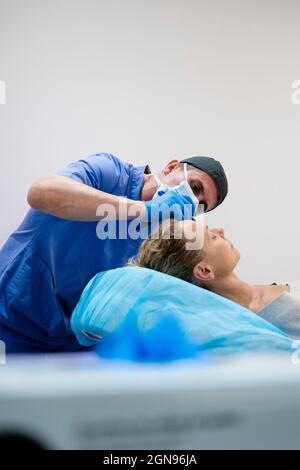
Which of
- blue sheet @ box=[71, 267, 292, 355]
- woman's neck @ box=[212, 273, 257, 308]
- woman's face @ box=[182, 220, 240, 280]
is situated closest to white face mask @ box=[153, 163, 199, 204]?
woman's face @ box=[182, 220, 240, 280]

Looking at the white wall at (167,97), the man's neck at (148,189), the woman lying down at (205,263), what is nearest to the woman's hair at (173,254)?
the woman lying down at (205,263)

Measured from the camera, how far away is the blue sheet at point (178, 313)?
0.90m

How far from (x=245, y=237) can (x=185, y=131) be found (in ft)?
1.79

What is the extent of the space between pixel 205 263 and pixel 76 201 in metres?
0.39

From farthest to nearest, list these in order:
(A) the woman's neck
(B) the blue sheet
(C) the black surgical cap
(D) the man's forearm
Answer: (C) the black surgical cap < (A) the woman's neck < (D) the man's forearm < (B) the blue sheet

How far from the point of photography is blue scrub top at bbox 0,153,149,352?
1.44 meters

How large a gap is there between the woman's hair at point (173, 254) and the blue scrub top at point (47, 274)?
0.19 metres

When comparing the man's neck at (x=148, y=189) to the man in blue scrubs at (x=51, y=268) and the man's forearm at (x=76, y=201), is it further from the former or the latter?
the man's forearm at (x=76, y=201)

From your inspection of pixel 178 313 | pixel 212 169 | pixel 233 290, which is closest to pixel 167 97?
pixel 212 169

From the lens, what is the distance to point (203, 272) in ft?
4.43

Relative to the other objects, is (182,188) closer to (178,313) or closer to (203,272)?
(203,272)

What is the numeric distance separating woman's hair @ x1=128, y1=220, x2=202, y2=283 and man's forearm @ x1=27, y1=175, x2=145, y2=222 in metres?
0.11

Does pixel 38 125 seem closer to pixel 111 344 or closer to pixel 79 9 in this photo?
pixel 79 9

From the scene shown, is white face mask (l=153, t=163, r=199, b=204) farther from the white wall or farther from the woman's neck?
the white wall
